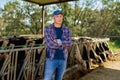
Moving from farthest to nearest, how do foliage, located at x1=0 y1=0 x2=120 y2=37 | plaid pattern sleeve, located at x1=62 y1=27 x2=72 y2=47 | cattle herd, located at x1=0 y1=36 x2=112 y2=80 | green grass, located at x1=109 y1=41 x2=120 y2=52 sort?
foliage, located at x1=0 y1=0 x2=120 y2=37 < green grass, located at x1=109 y1=41 x2=120 y2=52 < cattle herd, located at x1=0 y1=36 x2=112 y2=80 < plaid pattern sleeve, located at x1=62 y1=27 x2=72 y2=47

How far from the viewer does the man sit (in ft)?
10.9

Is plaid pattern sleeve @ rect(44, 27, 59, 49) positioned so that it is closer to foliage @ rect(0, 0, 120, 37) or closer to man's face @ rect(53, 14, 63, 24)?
man's face @ rect(53, 14, 63, 24)

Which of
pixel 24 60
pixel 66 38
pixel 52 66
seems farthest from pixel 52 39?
pixel 24 60

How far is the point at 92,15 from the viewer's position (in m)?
Answer: 33.2

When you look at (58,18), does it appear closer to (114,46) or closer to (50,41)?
(50,41)

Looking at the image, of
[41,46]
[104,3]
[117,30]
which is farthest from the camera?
[104,3]

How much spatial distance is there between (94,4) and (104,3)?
60.5 inches

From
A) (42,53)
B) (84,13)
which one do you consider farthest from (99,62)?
(84,13)

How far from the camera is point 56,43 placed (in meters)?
3.30

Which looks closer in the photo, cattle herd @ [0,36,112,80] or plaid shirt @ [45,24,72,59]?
plaid shirt @ [45,24,72,59]

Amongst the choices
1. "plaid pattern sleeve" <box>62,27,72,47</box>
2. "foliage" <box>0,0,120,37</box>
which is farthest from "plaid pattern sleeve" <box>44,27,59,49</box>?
"foliage" <box>0,0,120,37</box>

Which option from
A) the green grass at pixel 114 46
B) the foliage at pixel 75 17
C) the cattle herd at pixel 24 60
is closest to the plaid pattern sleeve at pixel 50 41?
the cattle herd at pixel 24 60

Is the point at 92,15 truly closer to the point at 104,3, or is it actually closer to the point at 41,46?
→ the point at 104,3

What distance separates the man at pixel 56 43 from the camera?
3318 millimetres
